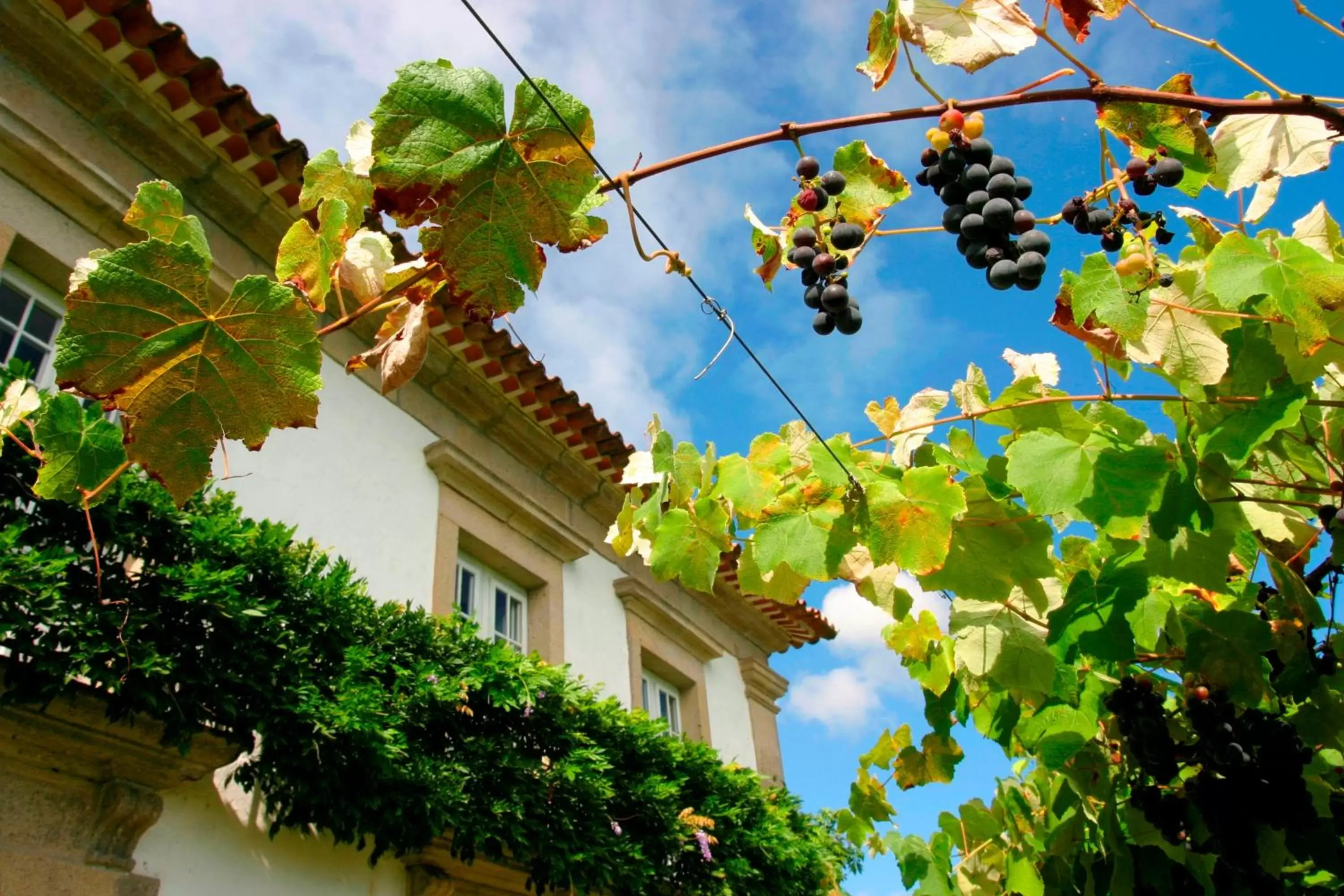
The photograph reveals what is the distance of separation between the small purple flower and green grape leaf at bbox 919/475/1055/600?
395 cm

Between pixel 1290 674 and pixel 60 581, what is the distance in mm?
3707

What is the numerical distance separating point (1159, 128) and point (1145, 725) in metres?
1.66

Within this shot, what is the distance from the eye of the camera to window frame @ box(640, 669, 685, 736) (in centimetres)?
762

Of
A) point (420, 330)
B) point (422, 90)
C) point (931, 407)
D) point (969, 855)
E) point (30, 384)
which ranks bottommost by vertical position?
point (969, 855)

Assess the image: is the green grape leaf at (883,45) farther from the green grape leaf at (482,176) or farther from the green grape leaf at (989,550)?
the green grape leaf at (989,550)

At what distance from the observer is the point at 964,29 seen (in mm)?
1560

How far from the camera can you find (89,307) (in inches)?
52.7

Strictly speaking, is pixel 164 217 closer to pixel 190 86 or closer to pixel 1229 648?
pixel 1229 648

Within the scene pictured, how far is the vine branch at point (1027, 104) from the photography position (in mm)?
1414

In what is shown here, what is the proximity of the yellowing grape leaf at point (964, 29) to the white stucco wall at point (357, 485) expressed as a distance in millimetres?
3790

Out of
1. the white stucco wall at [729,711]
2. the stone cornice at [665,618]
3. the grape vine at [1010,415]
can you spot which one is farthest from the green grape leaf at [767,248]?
the white stucco wall at [729,711]

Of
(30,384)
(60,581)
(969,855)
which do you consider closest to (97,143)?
(60,581)

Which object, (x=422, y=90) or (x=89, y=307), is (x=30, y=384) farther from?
(x=422, y=90)

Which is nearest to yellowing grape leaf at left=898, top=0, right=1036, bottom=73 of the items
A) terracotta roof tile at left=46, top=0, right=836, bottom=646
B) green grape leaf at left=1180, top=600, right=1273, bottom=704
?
green grape leaf at left=1180, top=600, right=1273, bottom=704
